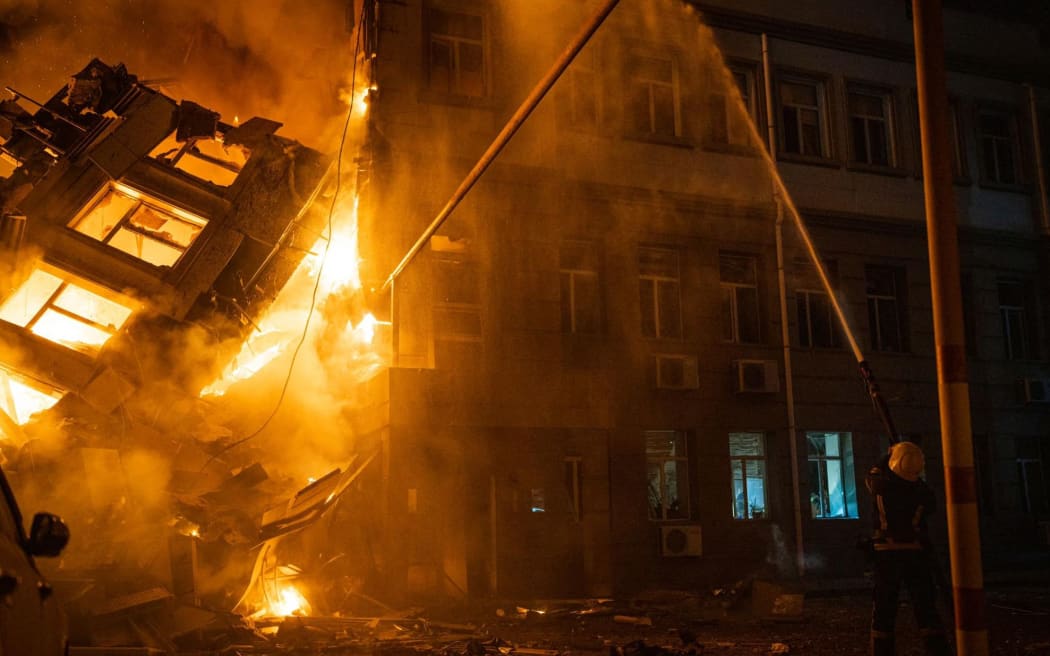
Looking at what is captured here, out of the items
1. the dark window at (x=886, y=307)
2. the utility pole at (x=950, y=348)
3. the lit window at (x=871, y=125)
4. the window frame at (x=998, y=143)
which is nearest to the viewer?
the utility pole at (x=950, y=348)

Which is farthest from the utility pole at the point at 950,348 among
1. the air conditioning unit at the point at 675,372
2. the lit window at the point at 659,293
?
the lit window at the point at 659,293

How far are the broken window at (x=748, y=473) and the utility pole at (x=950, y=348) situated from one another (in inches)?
478

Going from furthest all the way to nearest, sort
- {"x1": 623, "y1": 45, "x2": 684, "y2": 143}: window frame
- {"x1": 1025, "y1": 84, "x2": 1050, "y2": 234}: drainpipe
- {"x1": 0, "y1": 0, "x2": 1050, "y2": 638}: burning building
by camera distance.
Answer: {"x1": 1025, "y1": 84, "x2": 1050, "y2": 234}: drainpipe
{"x1": 623, "y1": 45, "x2": 684, "y2": 143}: window frame
{"x1": 0, "y1": 0, "x2": 1050, "y2": 638}: burning building

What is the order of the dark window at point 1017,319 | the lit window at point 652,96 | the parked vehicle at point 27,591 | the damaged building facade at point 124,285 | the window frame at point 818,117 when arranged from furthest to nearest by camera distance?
1. the dark window at point 1017,319
2. the window frame at point 818,117
3. the lit window at point 652,96
4. the damaged building facade at point 124,285
5. the parked vehicle at point 27,591

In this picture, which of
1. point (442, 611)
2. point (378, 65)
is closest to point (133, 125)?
point (378, 65)

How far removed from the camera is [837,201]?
1844 centimetres

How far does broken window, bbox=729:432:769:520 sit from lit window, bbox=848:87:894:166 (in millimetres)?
6868

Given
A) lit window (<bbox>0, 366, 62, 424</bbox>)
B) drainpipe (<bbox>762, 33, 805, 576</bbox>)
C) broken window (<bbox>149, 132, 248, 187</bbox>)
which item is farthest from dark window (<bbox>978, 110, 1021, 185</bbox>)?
→ lit window (<bbox>0, 366, 62, 424</bbox>)

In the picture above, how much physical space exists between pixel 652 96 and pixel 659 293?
3.88 metres

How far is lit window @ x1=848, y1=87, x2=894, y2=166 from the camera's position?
1927 cm

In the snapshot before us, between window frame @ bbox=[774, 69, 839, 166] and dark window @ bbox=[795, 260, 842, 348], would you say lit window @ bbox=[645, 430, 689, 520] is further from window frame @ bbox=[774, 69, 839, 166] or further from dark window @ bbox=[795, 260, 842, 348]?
window frame @ bbox=[774, 69, 839, 166]

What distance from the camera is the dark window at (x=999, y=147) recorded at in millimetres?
20672

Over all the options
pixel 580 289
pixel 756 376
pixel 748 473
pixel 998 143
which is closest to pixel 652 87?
pixel 580 289

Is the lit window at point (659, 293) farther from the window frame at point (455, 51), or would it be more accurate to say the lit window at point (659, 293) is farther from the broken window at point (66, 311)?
the broken window at point (66, 311)
